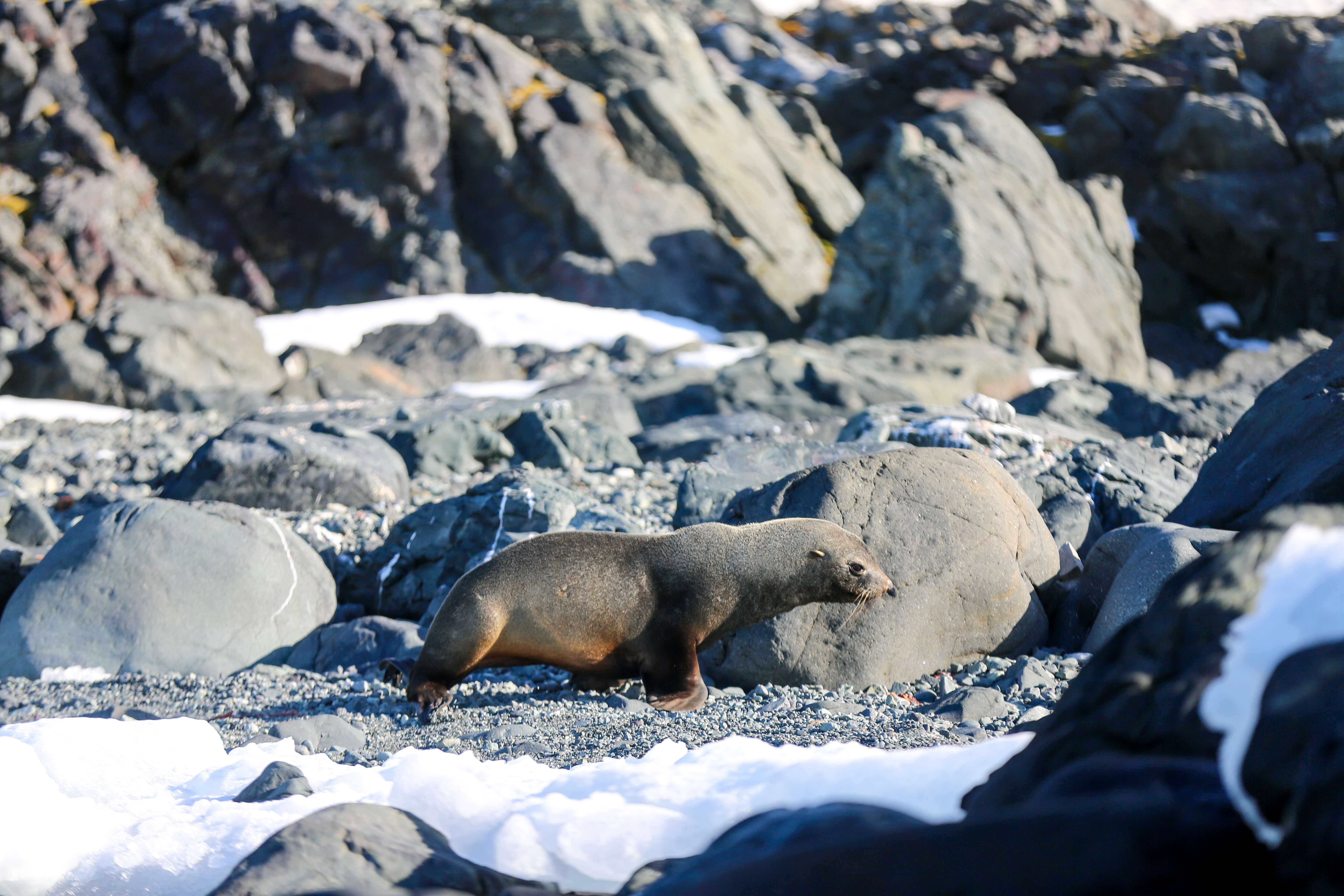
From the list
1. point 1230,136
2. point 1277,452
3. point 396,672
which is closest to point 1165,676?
point 396,672

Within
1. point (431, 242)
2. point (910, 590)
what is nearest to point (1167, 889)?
point (910, 590)

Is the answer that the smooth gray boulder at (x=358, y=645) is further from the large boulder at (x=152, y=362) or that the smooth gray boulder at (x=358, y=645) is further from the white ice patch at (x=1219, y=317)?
the white ice patch at (x=1219, y=317)

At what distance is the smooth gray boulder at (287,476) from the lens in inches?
426

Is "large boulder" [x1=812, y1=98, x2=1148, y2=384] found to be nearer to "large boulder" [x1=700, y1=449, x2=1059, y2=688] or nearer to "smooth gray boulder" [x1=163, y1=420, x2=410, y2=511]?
"smooth gray boulder" [x1=163, y1=420, x2=410, y2=511]

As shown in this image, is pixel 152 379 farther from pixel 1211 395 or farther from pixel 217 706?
pixel 1211 395

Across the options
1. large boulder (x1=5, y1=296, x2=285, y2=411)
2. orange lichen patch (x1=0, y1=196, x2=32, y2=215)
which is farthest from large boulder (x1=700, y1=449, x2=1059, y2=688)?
orange lichen patch (x1=0, y1=196, x2=32, y2=215)

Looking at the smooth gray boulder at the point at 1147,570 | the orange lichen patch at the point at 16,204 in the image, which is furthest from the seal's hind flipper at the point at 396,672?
the orange lichen patch at the point at 16,204

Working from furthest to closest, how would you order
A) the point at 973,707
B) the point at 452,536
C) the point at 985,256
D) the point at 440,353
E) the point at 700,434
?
1. the point at 440,353
2. the point at 985,256
3. the point at 700,434
4. the point at 452,536
5. the point at 973,707

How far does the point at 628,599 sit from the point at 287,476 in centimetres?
648

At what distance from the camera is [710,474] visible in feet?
29.5

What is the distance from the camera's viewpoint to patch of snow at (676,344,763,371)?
20.9 meters

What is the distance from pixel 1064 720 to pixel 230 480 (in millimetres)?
9998

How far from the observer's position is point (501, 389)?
19.8 meters

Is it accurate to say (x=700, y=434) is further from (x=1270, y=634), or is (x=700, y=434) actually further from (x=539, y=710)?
(x=1270, y=634)
